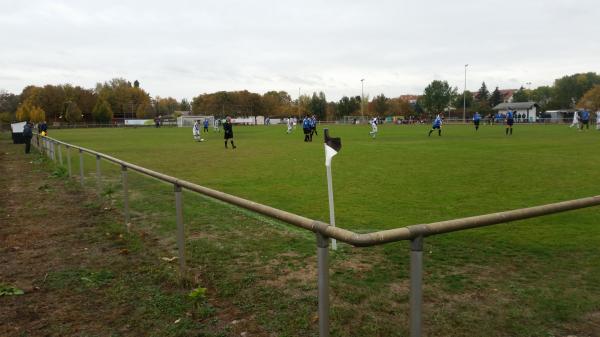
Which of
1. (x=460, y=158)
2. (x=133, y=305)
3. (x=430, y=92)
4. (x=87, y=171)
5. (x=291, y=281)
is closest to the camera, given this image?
(x=133, y=305)

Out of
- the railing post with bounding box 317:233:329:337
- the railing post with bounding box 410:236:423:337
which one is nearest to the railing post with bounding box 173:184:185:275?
the railing post with bounding box 317:233:329:337

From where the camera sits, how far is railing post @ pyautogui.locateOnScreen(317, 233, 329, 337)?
267 cm

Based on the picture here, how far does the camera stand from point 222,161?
18094mm

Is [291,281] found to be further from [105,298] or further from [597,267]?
[597,267]

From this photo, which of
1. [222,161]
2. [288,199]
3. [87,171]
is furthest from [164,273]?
[222,161]

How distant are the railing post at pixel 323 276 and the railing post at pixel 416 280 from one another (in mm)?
503

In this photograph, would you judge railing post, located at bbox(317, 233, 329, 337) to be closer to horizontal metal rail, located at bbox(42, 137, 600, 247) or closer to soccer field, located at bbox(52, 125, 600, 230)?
horizontal metal rail, located at bbox(42, 137, 600, 247)

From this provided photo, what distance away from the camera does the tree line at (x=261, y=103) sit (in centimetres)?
11600

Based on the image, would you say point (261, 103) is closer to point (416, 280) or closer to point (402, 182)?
point (402, 182)

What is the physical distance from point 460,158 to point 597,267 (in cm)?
1238

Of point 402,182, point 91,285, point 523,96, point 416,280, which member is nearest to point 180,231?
point 91,285

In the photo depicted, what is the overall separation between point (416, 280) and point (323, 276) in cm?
57

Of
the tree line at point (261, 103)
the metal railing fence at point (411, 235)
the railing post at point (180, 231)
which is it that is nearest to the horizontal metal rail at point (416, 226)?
the metal railing fence at point (411, 235)

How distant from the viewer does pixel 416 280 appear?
94.5 inches
